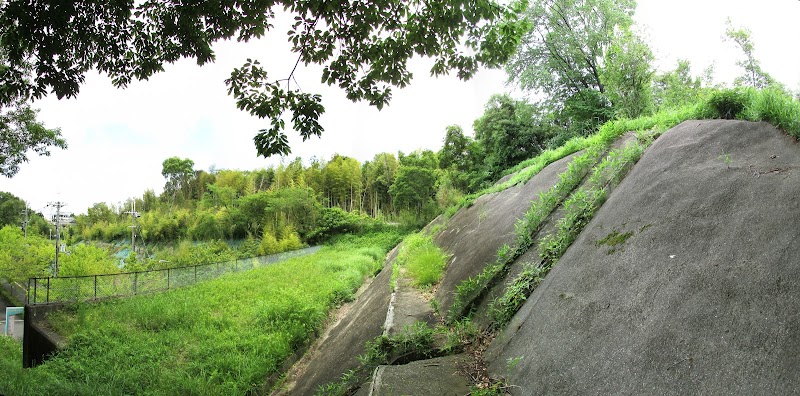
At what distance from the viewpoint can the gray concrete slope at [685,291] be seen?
5.63ft

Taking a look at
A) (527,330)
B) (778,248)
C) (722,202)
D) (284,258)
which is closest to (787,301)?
(778,248)

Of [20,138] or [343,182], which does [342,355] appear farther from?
[343,182]

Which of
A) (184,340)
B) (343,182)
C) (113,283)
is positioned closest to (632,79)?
(184,340)

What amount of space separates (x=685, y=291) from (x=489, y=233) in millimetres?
4191

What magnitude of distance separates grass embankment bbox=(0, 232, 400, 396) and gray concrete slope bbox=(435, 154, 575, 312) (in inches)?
151

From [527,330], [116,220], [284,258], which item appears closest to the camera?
[527,330]

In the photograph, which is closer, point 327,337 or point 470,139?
point 327,337

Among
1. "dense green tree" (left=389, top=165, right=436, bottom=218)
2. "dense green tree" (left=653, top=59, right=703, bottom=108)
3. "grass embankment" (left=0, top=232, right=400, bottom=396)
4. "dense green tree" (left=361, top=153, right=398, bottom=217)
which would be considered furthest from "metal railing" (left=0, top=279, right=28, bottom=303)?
"dense green tree" (left=653, top=59, right=703, bottom=108)

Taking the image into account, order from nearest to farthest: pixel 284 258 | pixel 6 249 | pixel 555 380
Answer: pixel 555 380 → pixel 6 249 → pixel 284 258

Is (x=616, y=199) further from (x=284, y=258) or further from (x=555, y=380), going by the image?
(x=284, y=258)

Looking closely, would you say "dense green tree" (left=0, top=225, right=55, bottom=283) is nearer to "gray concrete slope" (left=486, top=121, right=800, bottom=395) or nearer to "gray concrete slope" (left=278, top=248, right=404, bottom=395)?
"gray concrete slope" (left=278, top=248, right=404, bottom=395)

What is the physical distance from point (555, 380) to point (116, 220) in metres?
48.3

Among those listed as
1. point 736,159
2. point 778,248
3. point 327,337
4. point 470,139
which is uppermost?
point 470,139

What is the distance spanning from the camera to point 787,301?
1.71 meters
